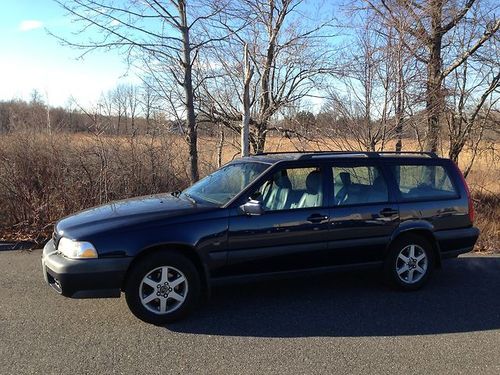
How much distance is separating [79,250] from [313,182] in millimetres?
2521

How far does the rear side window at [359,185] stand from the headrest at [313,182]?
0.61 feet

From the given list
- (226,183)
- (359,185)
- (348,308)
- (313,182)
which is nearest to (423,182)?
(359,185)

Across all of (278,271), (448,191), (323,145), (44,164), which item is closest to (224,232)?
(278,271)

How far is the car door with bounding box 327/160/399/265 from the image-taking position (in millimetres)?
5293

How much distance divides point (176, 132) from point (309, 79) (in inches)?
144

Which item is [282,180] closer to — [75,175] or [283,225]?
[283,225]

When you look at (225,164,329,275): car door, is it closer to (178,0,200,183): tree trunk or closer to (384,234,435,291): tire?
(384,234,435,291): tire

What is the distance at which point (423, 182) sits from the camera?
234 inches

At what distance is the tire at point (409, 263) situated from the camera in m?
5.59

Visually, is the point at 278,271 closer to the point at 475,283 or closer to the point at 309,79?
the point at 475,283

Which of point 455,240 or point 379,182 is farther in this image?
point 455,240

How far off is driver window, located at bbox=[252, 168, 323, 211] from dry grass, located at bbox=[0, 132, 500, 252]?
414 cm

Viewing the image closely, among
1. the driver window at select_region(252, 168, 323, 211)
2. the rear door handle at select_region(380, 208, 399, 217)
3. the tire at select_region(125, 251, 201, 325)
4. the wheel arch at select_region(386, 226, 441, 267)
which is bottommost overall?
the tire at select_region(125, 251, 201, 325)

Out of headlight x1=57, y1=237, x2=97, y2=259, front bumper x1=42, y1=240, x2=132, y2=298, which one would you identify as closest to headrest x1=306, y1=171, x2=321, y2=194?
front bumper x1=42, y1=240, x2=132, y2=298
